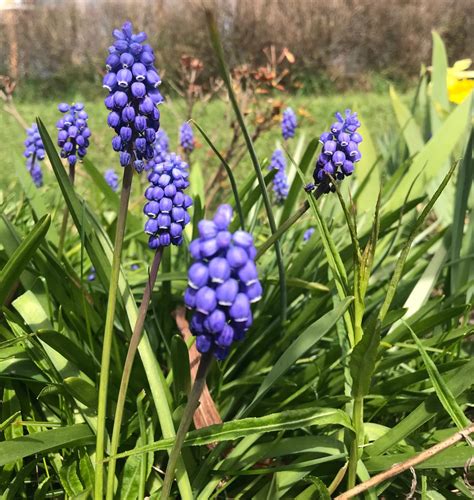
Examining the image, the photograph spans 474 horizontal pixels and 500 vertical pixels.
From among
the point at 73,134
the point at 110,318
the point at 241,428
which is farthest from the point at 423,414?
the point at 73,134

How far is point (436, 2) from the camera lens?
15.0m

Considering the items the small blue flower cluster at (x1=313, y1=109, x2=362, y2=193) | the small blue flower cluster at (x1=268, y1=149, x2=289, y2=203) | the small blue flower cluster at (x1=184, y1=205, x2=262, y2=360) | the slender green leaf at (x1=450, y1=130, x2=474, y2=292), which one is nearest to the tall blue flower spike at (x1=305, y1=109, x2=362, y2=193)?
the small blue flower cluster at (x1=313, y1=109, x2=362, y2=193)

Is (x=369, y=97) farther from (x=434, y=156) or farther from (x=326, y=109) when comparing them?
(x=434, y=156)

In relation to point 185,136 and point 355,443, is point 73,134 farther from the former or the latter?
point 185,136

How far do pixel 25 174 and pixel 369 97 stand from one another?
1087 centimetres

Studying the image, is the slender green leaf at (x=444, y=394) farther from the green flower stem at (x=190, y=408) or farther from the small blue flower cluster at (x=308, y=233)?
the small blue flower cluster at (x=308, y=233)

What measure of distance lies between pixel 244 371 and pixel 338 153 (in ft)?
2.80

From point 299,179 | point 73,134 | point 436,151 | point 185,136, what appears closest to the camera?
point 73,134

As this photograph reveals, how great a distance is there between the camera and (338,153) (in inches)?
56.1

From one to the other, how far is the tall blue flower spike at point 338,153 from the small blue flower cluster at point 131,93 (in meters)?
0.38

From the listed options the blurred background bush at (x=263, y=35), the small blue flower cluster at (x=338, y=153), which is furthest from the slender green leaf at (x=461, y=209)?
the blurred background bush at (x=263, y=35)

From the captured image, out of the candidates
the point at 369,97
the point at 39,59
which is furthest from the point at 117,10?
the point at 369,97

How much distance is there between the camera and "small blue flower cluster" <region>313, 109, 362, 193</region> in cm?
143

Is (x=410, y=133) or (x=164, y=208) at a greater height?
(x=164, y=208)
